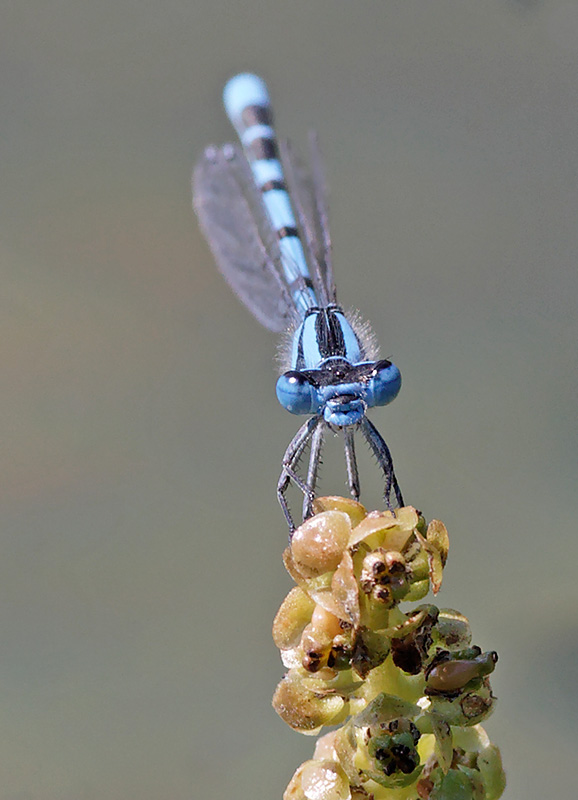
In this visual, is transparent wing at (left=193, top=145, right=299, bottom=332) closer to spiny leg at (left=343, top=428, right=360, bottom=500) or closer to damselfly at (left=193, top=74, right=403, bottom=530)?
damselfly at (left=193, top=74, right=403, bottom=530)

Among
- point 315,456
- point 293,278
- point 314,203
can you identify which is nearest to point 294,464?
point 315,456

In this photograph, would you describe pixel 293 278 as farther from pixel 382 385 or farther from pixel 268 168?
pixel 382 385

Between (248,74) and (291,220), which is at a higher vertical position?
(248,74)

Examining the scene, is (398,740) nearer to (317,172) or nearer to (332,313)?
(332,313)

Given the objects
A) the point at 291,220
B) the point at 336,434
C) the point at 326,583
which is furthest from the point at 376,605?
the point at 291,220

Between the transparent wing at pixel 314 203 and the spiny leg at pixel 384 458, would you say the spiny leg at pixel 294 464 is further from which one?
the transparent wing at pixel 314 203
